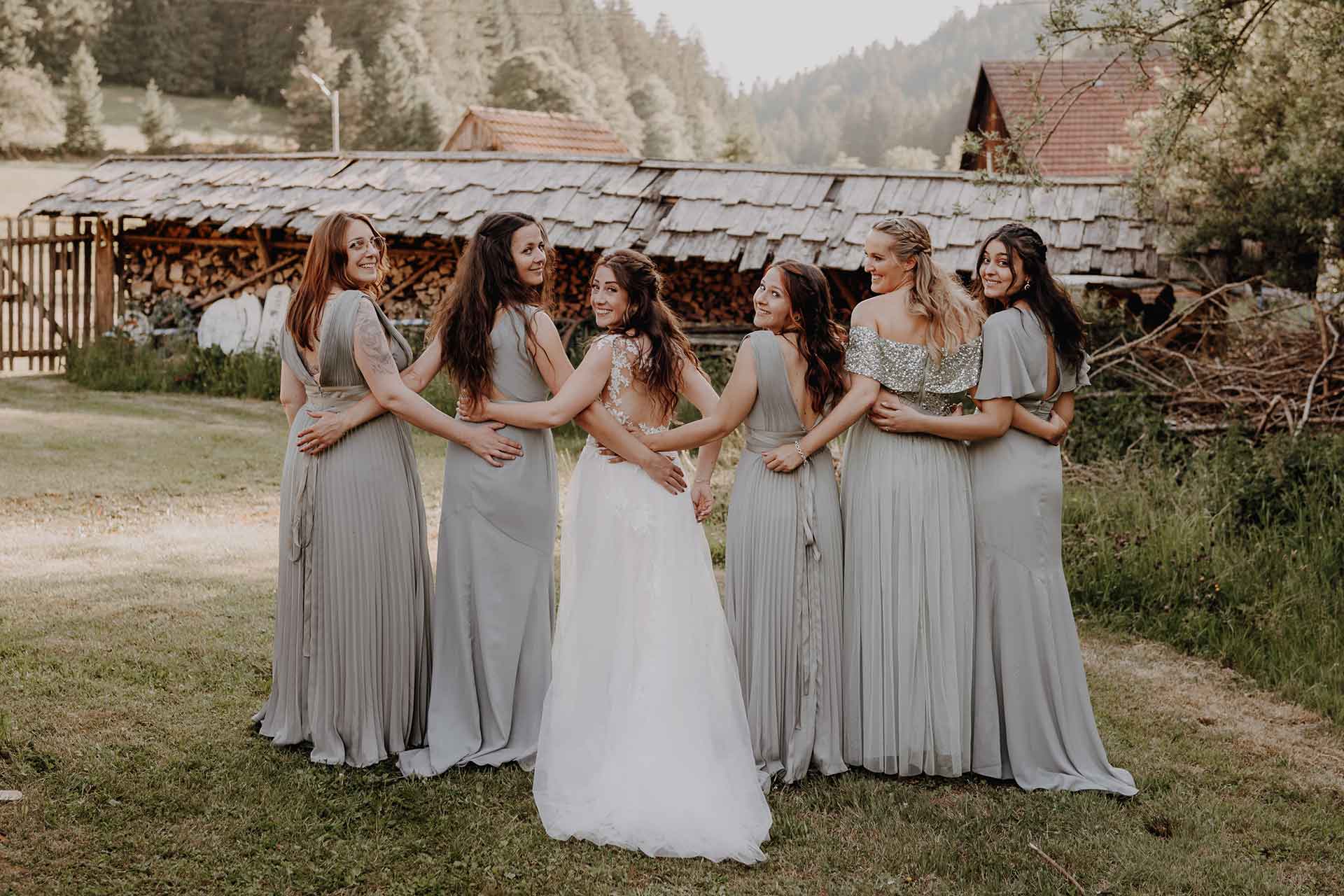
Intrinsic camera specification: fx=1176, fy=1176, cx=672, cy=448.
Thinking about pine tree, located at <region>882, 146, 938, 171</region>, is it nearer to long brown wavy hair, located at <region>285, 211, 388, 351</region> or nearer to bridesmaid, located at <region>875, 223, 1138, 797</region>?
bridesmaid, located at <region>875, 223, 1138, 797</region>

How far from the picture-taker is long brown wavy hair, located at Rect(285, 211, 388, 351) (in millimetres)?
4207

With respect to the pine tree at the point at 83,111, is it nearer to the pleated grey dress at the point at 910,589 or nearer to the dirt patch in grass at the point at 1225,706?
the dirt patch in grass at the point at 1225,706

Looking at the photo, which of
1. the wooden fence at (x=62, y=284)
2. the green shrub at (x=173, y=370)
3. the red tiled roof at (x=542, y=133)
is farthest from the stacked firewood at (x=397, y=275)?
the red tiled roof at (x=542, y=133)

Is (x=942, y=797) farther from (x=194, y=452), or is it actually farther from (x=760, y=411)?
(x=194, y=452)

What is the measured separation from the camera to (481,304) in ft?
13.8

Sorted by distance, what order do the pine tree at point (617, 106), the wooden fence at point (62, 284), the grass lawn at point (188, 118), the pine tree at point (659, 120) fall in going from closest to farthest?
the wooden fence at point (62, 284)
the grass lawn at point (188, 118)
the pine tree at point (617, 106)
the pine tree at point (659, 120)

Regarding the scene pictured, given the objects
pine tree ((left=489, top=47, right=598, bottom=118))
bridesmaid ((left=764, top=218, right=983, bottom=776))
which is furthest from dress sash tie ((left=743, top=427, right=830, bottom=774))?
pine tree ((left=489, top=47, right=598, bottom=118))

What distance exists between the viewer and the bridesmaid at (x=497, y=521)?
13.9 ft

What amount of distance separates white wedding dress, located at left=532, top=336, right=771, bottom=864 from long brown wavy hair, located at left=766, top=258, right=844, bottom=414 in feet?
2.00

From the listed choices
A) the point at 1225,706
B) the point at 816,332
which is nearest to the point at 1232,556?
the point at 1225,706

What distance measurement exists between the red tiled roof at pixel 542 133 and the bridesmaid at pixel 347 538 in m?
25.1

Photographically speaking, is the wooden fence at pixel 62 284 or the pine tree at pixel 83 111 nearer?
the wooden fence at pixel 62 284

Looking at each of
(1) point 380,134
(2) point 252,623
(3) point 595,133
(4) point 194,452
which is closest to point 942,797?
(2) point 252,623

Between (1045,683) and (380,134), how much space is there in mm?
52184
